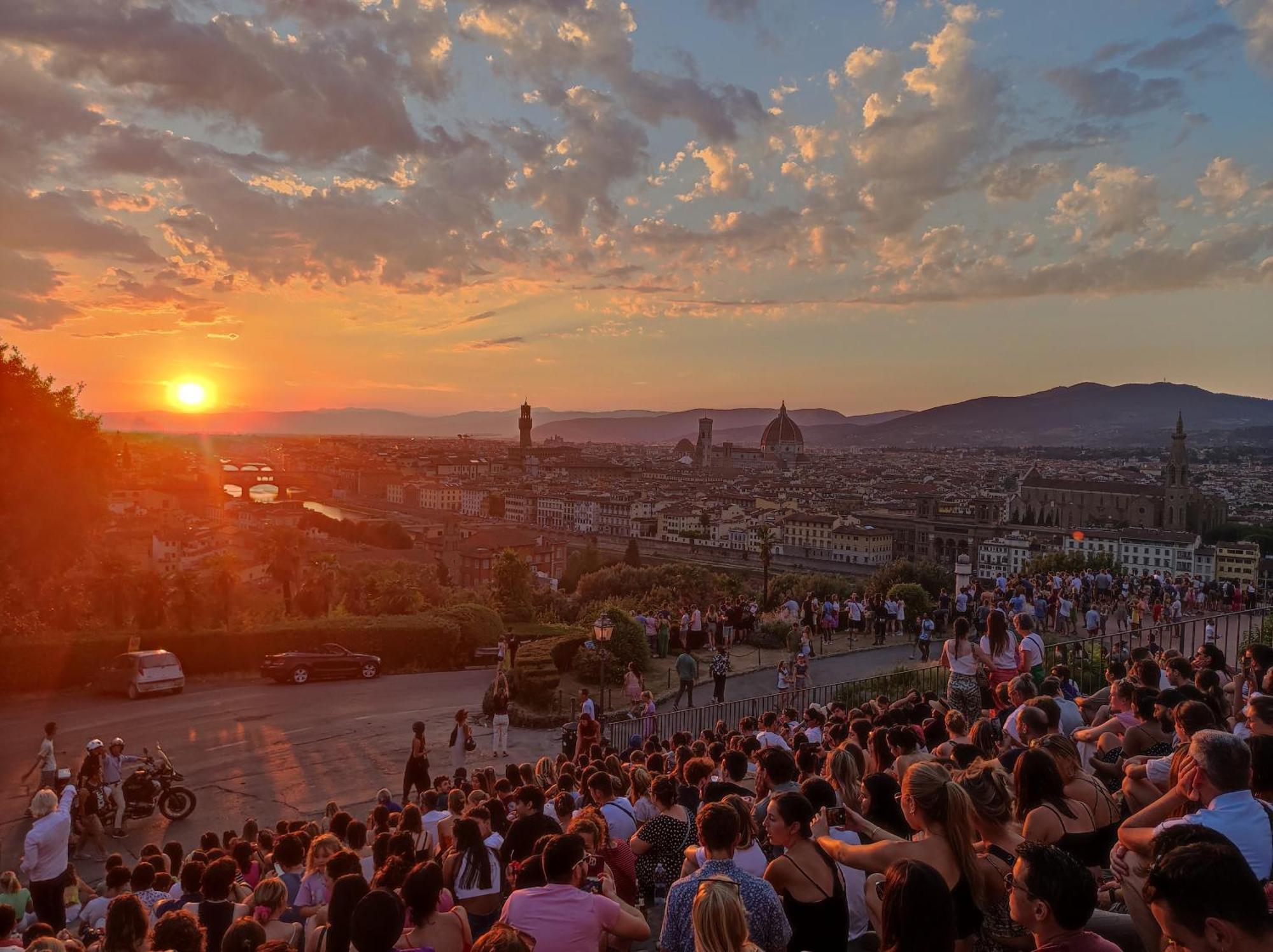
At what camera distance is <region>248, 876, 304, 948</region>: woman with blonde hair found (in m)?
4.66

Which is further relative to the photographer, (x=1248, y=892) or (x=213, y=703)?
(x=213, y=703)

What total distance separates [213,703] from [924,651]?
14721 millimetres

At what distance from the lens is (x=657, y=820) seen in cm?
548

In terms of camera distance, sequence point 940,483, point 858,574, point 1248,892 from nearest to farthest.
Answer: point 1248,892
point 858,574
point 940,483

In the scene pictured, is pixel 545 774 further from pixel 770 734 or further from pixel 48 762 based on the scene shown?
pixel 48 762

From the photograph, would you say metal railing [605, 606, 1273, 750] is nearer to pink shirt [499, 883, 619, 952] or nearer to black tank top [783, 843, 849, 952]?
black tank top [783, 843, 849, 952]

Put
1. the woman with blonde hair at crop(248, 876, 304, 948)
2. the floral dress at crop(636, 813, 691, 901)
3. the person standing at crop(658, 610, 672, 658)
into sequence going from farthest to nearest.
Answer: the person standing at crop(658, 610, 672, 658)
the floral dress at crop(636, 813, 691, 901)
the woman with blonde hair at crop(248, 876, 304, 948)

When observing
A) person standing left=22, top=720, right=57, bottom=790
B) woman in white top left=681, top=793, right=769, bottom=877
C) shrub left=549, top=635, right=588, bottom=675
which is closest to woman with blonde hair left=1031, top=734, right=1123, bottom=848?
woman in white top left=681, top=793, right=769, bottom=877

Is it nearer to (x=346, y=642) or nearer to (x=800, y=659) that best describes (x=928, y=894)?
(x=800, y=659)

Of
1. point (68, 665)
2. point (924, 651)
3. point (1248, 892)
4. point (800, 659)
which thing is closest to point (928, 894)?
point (1248, 892)

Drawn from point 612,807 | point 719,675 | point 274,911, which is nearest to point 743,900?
point 612,807

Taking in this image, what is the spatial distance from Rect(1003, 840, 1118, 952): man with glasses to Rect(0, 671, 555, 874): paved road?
11.2m

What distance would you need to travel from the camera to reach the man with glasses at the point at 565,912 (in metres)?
3.75

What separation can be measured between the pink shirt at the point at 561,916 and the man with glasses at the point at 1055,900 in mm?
1761
